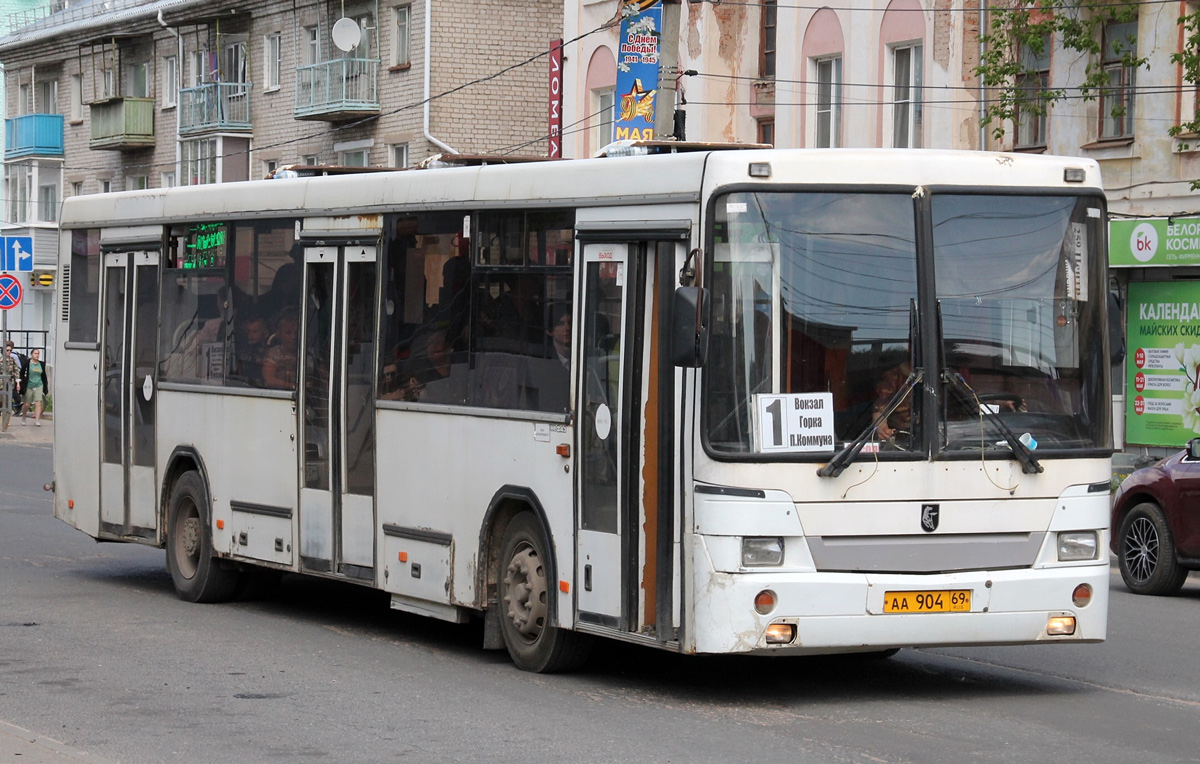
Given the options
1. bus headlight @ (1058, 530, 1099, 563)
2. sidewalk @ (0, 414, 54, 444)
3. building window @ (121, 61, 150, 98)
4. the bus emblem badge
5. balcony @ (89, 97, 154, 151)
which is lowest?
sidewalk @ (0, 414, 54, 444)

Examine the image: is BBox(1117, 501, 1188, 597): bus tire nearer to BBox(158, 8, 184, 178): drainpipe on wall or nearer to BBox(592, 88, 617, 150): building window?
BBox(592, 88, 617, 150): building window

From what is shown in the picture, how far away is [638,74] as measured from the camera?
877 inches

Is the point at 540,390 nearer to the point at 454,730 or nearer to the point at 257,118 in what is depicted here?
the point at 454,730

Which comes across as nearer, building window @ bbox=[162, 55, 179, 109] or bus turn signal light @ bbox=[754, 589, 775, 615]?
bus turn signal light @ bbox=[754, 589, 775, 615]

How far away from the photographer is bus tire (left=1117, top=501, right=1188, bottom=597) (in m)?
16.0

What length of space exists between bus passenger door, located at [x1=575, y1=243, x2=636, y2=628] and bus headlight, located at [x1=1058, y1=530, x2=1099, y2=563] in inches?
86.7

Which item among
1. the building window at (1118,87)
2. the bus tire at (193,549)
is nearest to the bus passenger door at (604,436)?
the bus tire at (193,549)

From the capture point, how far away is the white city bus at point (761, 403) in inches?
372

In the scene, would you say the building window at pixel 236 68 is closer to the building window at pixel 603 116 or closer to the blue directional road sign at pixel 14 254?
the blue directional road sign at pixel 14 254

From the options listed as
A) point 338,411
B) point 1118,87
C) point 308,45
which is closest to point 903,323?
point 338,411

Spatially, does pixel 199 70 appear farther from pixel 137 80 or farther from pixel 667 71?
pixel 667 71

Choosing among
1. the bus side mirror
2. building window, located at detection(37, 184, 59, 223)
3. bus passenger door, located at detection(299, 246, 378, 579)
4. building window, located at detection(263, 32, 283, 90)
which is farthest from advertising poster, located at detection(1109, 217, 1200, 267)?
building window, located at detection(37, 184, 59, 223)

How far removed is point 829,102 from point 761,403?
965 inches

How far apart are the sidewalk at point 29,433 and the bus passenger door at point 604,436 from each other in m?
31.0
